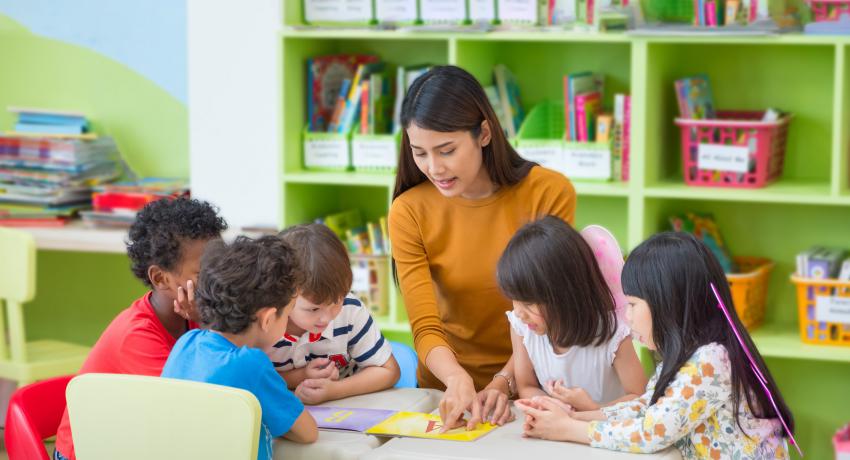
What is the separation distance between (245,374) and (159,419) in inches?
5.7

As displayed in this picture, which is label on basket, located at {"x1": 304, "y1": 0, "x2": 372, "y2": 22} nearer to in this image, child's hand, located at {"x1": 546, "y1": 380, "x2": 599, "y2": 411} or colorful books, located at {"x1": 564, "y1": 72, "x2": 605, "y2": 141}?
colorful books, located at {"x1": 564, "y1": 72, "x2": 605, "y2": 141}

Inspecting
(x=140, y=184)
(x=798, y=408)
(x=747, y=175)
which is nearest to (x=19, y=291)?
(x=140, y=184)

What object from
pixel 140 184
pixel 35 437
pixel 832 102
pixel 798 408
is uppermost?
pixel 832 102

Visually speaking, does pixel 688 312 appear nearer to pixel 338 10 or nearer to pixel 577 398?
pixel 577 398

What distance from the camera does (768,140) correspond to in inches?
118

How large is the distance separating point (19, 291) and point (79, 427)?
177 cm

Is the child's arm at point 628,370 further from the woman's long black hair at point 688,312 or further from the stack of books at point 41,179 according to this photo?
the stack of books at point 41,179

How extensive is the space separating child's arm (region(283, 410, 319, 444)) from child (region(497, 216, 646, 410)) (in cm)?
40

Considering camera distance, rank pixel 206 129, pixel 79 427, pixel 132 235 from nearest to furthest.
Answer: pixel 79 427, pixel 132 235, pixel 206 129

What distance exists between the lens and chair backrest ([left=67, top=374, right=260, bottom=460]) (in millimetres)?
1534

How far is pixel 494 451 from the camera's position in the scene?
5.31ft

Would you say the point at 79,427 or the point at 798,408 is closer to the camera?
the point at 79,427

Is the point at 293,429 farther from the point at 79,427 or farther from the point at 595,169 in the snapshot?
the point at 595,169

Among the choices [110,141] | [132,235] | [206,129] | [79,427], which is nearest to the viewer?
[79,427]
